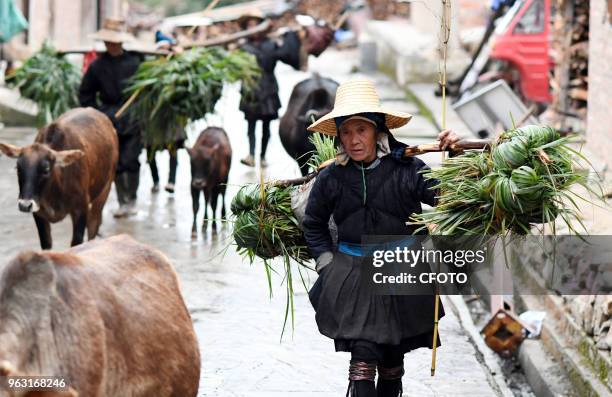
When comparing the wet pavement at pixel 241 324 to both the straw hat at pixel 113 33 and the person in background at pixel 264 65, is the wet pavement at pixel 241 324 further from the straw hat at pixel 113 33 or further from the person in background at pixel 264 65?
the straw hat at pixel 113 33

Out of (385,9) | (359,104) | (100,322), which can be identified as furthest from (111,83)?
(385,9)

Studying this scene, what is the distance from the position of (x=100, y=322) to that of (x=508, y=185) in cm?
204

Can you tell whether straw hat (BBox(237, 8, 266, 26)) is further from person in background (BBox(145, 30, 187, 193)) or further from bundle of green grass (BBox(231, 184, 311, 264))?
bundle of green grass (BBox(231, 184, 311, 264))

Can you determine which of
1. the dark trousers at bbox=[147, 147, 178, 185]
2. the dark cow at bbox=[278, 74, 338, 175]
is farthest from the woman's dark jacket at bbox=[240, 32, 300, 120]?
the dark cow at bbox=[278, 74, 338, 175]

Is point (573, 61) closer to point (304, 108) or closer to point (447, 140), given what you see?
point (304, 108)

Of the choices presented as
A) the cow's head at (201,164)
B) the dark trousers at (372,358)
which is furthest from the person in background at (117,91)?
the dark trousers at (372,358)

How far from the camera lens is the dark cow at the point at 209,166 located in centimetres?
1295

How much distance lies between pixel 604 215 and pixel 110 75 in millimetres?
5777

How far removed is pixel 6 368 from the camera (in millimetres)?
4473

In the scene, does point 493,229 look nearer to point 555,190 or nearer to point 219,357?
point 555,190

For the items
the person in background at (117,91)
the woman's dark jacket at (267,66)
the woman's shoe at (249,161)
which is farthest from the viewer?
the woman's shoe at (249,161)

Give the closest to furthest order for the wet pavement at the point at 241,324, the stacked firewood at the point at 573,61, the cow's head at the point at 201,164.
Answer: the wet pavement at the point at 241,324 < the cow's head at the point at 201,164 < the stacked firewood at the point at 573,61

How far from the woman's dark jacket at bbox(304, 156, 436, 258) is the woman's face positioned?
7cm

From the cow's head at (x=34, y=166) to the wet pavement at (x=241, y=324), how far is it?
1.39m
